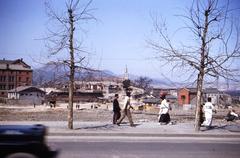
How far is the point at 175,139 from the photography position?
1565cm

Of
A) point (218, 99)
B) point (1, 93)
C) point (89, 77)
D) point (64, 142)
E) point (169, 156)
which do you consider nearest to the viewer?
point (169, 156)

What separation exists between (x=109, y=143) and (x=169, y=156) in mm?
3002

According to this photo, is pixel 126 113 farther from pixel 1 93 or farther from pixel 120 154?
pixel 1 93

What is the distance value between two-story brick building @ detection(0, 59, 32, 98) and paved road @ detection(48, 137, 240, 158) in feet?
332

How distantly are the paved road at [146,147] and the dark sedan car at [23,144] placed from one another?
10.1 ft

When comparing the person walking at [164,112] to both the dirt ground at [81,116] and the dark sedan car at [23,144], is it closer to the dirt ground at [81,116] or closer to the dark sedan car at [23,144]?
the dirt ground at [81,116]

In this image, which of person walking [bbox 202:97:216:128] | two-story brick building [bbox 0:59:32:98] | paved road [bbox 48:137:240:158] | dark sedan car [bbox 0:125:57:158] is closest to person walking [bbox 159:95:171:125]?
person walking [bbox 202:97:216:128]

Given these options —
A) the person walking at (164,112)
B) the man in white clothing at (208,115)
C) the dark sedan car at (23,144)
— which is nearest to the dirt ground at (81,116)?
the person walking at (164,112)

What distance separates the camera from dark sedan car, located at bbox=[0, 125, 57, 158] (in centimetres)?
780

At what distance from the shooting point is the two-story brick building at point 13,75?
115000mm

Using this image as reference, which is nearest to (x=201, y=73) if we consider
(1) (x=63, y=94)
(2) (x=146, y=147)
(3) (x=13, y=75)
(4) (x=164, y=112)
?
(4) (x=164, y=112)

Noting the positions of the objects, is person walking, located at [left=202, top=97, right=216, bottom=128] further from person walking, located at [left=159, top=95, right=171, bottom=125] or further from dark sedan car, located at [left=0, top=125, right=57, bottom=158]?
dark sedan car, located at [left=0, top=125, right=57, bottom=158]

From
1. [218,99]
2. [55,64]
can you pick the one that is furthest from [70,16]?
[218,99]

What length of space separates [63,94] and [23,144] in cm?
7932
